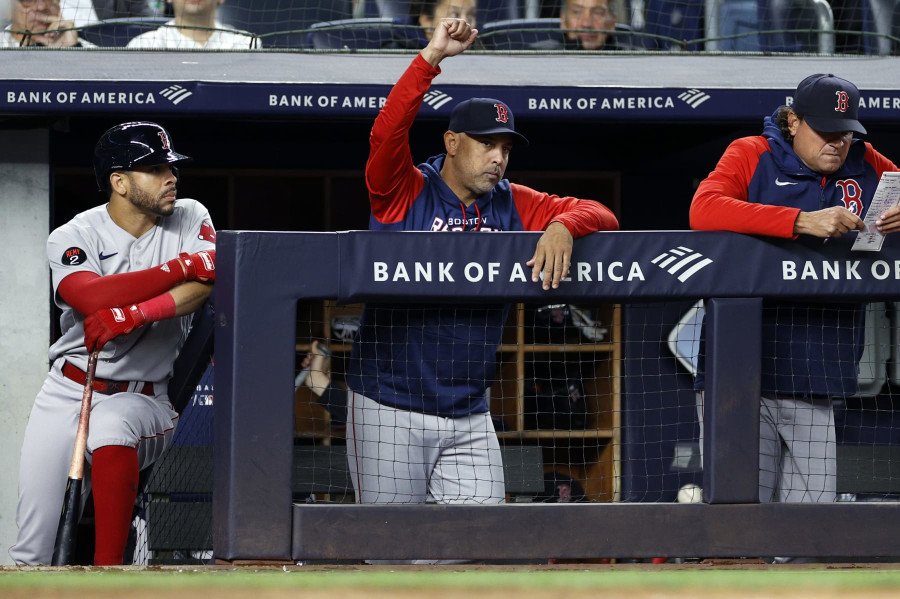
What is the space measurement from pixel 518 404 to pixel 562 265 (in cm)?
295

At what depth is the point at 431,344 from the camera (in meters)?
3.12

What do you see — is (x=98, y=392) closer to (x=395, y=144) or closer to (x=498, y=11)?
(x=395, y=144)

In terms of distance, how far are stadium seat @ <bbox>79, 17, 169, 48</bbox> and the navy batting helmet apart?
2.78 m

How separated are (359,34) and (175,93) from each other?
1396mm

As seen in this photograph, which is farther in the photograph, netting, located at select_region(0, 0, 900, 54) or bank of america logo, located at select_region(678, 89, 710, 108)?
netting, located at select_region(0, 0, 900, 54)

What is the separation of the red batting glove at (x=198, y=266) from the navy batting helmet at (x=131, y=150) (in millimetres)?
367

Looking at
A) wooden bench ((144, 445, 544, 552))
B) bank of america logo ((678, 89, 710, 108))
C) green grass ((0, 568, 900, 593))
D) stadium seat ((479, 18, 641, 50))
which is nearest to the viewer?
green grass ((0, 568, 900, 593))

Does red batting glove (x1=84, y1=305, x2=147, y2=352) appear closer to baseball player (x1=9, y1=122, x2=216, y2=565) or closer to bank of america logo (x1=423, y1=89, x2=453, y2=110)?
baseball player (x1=9, y1=122, x2=216, y2=565)

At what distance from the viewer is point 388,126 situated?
10.4ft

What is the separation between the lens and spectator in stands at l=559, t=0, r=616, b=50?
5977 millimetres

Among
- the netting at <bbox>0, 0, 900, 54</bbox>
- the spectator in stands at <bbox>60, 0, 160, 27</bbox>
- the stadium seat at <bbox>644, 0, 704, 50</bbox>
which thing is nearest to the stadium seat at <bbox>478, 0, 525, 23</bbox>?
the netting at <bbox>0, 0, 900, 54</bbox>

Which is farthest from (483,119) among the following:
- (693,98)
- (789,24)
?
(789,24)

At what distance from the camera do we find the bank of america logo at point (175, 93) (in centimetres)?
500

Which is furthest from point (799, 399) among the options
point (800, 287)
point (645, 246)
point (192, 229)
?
point (192, 229)
